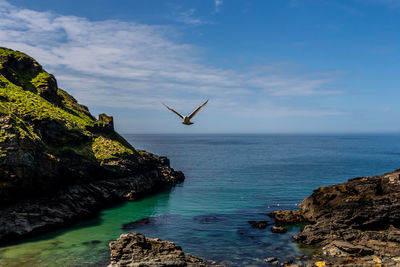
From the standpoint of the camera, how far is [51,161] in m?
51.8

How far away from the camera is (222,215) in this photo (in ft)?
182

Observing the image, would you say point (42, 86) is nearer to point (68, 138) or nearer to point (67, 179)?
point (68, 138)

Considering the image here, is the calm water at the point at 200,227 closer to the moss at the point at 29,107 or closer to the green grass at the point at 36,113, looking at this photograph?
the green grass at the point at 36,113

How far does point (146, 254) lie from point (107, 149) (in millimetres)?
44735

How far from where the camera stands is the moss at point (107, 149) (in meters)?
68.0

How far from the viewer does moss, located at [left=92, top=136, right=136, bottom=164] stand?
2677 inches

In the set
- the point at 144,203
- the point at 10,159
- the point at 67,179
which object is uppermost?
the point at 10,159

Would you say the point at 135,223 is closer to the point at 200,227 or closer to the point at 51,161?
the point at 200,227

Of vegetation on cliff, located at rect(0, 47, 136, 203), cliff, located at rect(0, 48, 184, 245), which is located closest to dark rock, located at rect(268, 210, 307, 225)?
cliff, located at rect(0, 48, 184, 245)

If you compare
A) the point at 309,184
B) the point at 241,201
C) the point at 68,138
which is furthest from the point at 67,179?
the point at 309,184

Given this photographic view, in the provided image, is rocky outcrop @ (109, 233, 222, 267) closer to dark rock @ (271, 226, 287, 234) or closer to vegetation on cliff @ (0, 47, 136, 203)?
dark rock @ (271, 226, 287, 234)

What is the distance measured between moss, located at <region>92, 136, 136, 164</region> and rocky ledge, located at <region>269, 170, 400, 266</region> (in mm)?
39343

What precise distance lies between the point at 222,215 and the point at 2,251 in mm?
34342

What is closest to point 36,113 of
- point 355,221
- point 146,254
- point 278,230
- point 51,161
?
point 51,161
